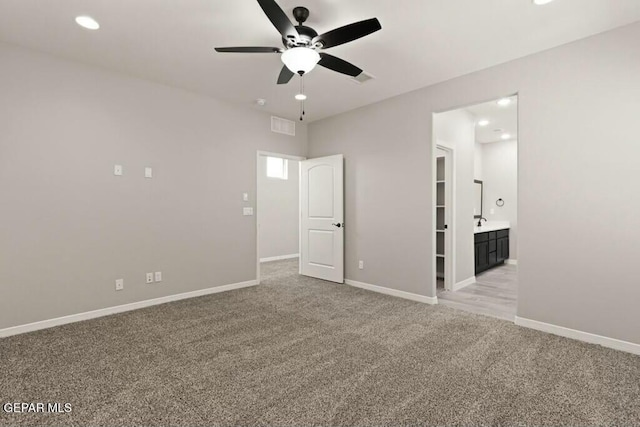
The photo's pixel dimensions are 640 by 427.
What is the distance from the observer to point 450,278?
186 inches

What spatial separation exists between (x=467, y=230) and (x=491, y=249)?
1.53 metres

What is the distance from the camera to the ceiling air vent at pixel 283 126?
5.21m

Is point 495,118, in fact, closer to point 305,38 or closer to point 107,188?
point 305,38

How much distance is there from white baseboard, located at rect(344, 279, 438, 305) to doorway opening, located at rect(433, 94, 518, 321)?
0.18 m

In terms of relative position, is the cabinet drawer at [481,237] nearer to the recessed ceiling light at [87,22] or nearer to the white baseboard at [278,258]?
the white baseboard at [278,258]

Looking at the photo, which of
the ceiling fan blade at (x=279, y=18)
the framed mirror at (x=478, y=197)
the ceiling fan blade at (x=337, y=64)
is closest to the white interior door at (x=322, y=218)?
the ceiling fan blade at (x=337, y=64)

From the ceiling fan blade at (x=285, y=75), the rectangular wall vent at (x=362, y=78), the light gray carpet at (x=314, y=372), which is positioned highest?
the rectangular wall vent at (x=362, y=78)

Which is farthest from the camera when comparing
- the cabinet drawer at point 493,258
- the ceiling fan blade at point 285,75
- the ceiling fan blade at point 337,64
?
the cabinet drawer at point 493,258

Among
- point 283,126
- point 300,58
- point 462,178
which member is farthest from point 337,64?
point 462,178

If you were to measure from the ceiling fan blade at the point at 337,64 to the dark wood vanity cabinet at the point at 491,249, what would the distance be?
13.6 ft

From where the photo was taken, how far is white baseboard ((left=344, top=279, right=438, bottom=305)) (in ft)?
13.3

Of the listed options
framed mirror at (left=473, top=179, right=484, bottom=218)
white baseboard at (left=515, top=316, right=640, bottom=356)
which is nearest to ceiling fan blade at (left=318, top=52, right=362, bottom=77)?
white baseboard at (left=515, top=316, right=640, bottom=356)

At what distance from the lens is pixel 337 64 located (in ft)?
8.72

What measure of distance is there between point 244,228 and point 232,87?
2029 mm
